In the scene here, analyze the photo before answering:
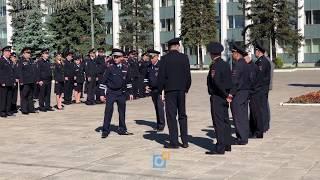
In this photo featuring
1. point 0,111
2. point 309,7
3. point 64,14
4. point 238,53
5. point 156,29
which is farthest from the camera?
point 156,29

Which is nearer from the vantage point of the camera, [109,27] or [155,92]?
[155,92]

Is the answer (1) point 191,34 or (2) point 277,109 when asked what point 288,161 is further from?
(1) point 191,34

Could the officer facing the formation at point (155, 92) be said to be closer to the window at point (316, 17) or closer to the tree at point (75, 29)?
the tree at point (75, 29)

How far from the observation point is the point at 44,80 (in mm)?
18469

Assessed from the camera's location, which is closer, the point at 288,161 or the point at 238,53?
the point at 288,161

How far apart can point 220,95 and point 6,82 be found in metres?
8.99

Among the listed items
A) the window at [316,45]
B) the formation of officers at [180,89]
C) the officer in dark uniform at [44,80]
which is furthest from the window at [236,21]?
the formation of officers at [180,89]

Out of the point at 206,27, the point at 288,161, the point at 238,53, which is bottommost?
the point at 288,161

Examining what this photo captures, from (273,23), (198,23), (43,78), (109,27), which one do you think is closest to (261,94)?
(43,78)

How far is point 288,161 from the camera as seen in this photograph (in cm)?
926

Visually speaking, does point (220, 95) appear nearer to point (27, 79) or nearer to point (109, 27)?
point (27, 79)

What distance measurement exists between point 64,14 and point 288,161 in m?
49.5

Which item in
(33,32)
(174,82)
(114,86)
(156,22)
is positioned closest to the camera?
(174,82)

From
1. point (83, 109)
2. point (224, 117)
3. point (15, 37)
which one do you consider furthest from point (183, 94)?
point (15, 37)
